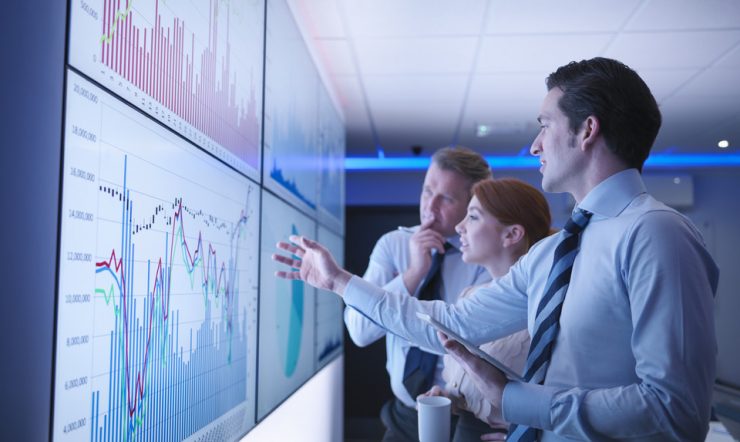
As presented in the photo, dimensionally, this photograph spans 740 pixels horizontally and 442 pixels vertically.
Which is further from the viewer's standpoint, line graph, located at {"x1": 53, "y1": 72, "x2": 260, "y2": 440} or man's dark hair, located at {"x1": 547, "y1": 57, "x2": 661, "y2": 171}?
man's dark hair, located at {"x1": 547, "y1": 57, "x2": 661, "y2": 171}

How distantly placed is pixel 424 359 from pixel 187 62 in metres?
1.34

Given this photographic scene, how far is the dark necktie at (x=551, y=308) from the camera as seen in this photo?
1.17 m

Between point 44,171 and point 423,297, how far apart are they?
157 centimetres

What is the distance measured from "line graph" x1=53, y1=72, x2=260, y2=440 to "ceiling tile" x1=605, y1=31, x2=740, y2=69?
Result: 2251mm

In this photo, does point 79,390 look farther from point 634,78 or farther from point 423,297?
point 423,297

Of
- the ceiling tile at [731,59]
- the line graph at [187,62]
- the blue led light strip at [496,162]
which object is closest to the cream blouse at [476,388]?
the line graph at [187,62]

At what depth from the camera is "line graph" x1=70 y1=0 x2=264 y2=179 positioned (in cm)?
91

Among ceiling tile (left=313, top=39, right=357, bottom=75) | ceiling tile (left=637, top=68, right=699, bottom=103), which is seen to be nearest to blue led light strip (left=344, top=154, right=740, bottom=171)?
ceiling tile (left=637, top=68, right=699, bottom=103)

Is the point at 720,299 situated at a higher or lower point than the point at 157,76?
lower

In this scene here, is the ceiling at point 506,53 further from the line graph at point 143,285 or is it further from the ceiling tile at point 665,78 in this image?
the line graph at point 143,285

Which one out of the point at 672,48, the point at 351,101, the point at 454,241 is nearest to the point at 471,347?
the point at 454,241

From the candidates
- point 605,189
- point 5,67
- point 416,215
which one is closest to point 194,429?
point 5,67

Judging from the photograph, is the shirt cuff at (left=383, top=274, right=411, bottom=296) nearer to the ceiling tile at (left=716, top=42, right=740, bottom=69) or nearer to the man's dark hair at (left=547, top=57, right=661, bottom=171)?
the man's dark hair at (left=547, top=57, right=661, bottom=171)

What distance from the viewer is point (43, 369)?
0.75m
